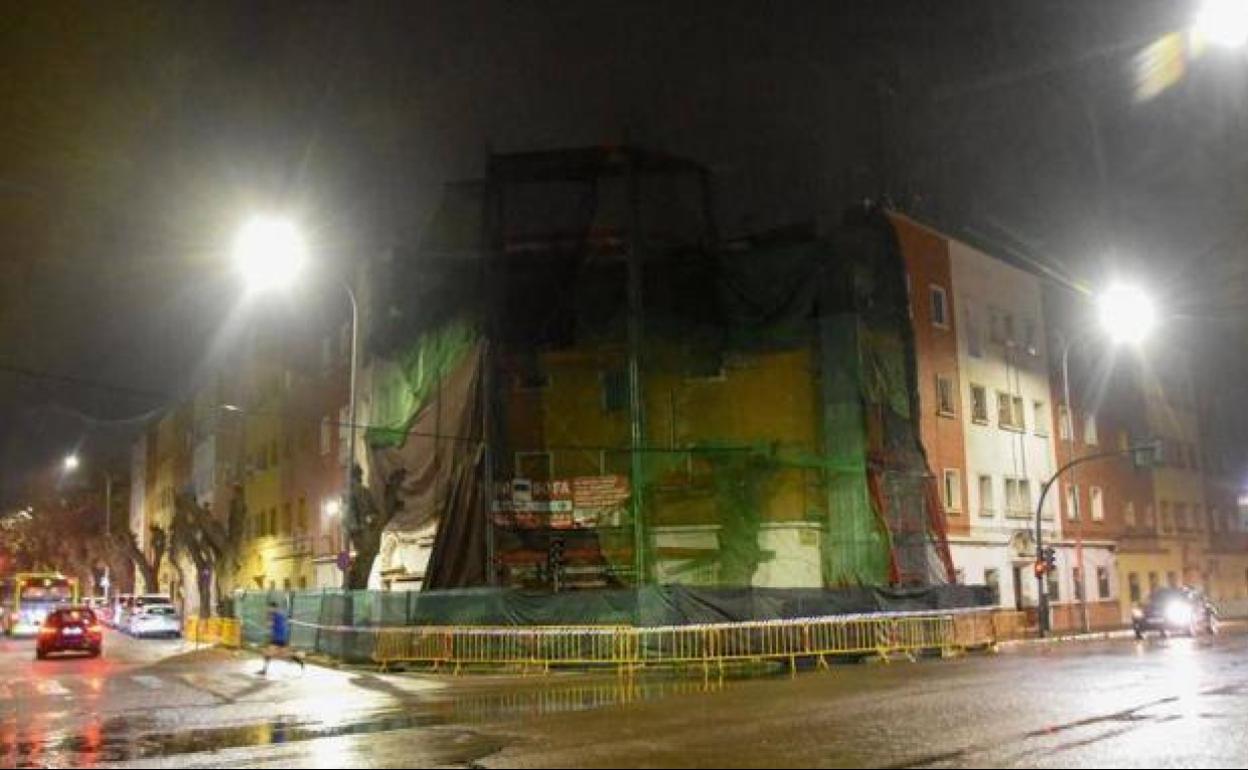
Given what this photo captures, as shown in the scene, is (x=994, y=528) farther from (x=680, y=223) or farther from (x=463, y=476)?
(x=463, y=476)

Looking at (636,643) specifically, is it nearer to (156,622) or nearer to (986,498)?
(986,498)

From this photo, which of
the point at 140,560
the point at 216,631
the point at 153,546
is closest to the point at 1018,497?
the point at 216,631

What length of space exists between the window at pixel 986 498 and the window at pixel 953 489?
1.83 metres

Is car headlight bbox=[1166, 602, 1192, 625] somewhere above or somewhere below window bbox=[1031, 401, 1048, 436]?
below

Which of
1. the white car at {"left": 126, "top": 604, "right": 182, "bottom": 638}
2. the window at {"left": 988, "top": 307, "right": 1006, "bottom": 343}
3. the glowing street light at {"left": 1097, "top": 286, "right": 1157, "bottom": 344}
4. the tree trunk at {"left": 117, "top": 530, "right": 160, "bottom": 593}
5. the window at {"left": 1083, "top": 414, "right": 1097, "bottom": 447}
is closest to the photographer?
the glowing street light at {"left": 1097, "top": 286, "right": 1157, "bottom": 344}

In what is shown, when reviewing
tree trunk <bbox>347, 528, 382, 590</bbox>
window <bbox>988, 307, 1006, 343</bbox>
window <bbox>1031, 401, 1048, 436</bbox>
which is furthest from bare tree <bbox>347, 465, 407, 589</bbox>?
window <bbox>1031, 401, 1048, 436</bbox>

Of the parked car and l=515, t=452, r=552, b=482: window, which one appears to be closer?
l=515, t=452, r=552, b=482: window

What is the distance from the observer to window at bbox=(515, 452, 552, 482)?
3375 centimetres

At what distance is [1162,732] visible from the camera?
12.4 m

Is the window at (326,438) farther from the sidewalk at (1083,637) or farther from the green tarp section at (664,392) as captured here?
the sidewalk at (1083,637)

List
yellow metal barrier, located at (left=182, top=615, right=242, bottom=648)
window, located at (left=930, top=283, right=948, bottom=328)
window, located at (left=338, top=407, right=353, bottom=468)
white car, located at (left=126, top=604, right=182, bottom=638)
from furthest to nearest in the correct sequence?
white car, located at (left=126, top=604, right=182, bottom=638)
window, located at (left=338, top=407, right=353, bottom=468)
window, located at (left=930, top=283, right=948, bottom=328)
yellow metal barrier, located at (left=182, top=615, right=242, bottom=648)

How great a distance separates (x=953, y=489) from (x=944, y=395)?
10.5 feet

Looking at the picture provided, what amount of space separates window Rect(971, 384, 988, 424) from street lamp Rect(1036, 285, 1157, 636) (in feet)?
10.9

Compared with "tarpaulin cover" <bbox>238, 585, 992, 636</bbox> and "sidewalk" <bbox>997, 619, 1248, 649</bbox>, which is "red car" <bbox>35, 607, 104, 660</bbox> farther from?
"sidewalk" <bbox>997, 619, 1248, 649</bbox>
